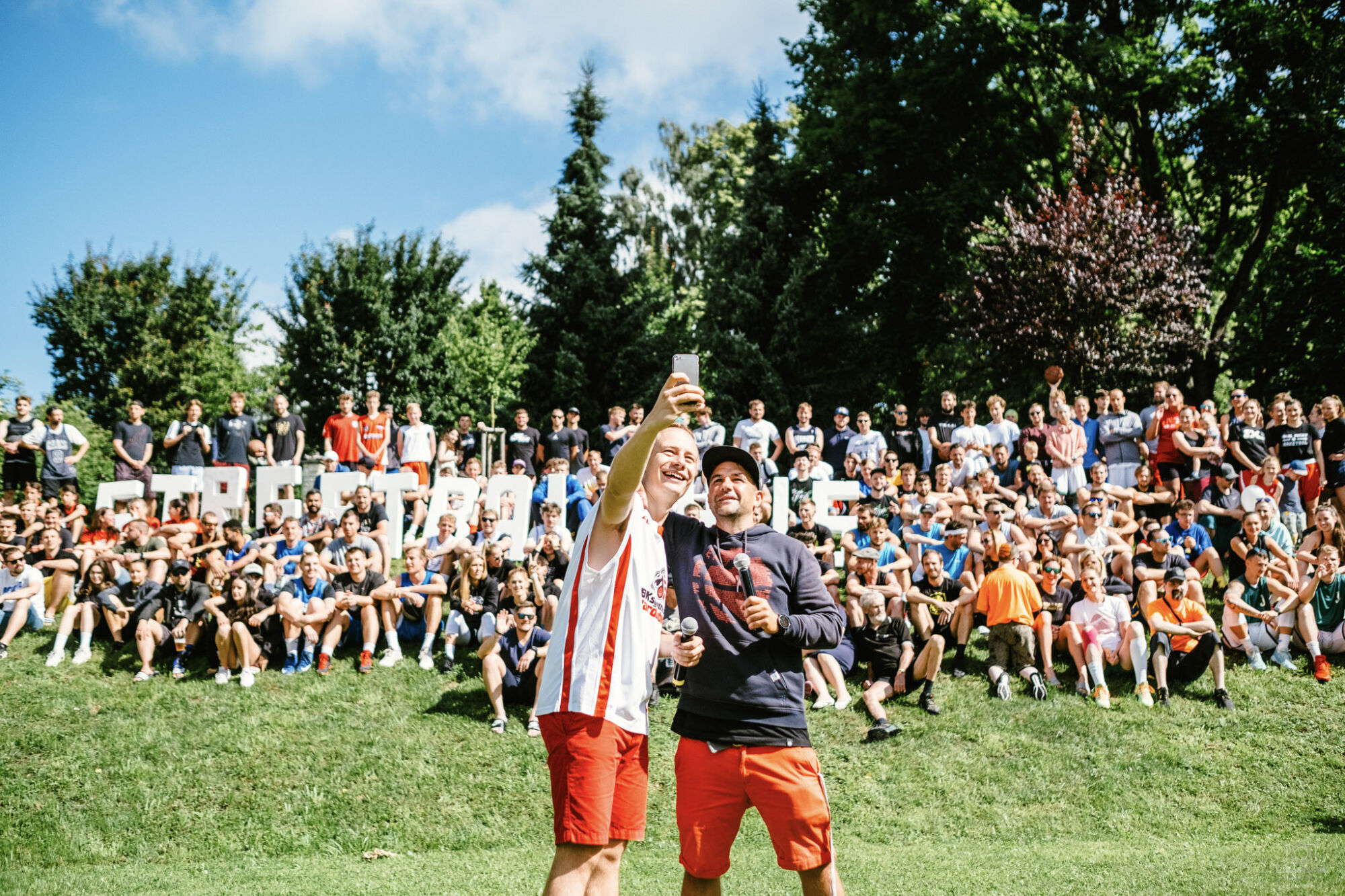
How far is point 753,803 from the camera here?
361cm

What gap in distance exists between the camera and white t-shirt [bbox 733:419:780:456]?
1420cm

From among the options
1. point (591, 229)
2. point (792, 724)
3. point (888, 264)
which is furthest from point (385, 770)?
point (591, 229)

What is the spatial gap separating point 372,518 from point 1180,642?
9935 millimetres

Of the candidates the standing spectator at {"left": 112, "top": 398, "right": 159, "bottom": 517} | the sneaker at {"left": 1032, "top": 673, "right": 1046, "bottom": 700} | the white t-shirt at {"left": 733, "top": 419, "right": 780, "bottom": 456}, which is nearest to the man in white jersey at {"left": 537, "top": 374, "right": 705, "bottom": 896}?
the sneaker at {"left": 1032, "top": 673, "right": 1046, "bottom": 700}

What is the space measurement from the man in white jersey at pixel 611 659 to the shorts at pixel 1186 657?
795cm

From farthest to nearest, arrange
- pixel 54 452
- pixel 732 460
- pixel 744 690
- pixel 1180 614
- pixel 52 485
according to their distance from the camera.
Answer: pixel 54 452 < pixel 52 485 < pixel 1180 614 < pixel 732 460 < pixel 744 690

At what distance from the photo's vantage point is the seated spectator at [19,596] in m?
11.5

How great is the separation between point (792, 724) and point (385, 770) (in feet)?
20.6

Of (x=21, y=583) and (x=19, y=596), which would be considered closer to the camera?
(x=19, y=596)

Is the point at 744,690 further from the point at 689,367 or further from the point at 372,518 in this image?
the point at 372,518

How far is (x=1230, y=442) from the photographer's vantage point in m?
12.2

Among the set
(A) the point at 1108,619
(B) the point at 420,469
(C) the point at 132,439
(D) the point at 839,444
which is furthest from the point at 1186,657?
(C) the point at 132,439

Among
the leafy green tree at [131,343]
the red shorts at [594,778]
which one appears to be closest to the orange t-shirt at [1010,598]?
the red shorts at [594,778]

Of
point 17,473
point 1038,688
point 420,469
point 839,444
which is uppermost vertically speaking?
point 839,444
